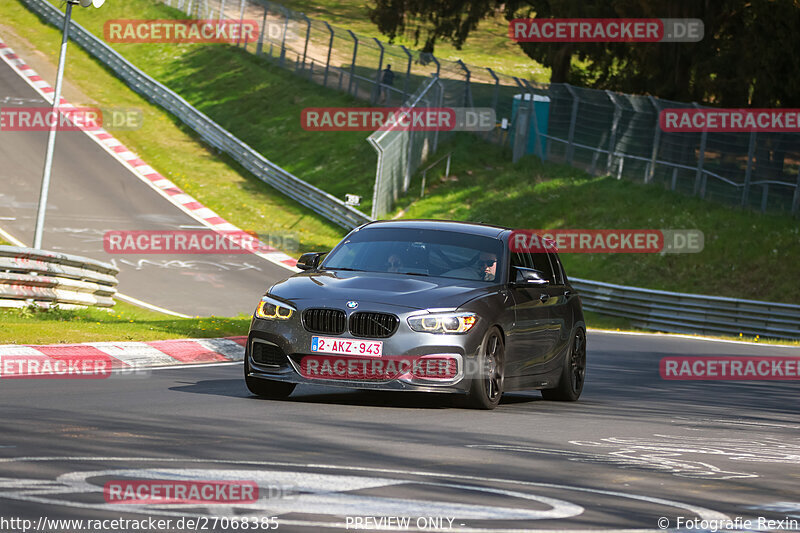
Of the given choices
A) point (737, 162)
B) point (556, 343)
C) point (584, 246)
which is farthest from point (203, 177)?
point (556, 343)

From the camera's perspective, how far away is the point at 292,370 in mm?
10586

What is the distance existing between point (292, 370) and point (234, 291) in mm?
17993

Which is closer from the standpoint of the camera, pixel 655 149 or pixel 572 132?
pixel 655 149

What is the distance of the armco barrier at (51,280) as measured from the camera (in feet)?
58.6

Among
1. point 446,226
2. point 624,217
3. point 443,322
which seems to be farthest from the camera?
point 624,217

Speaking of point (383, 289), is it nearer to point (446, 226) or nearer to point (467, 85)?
point (446, 226)

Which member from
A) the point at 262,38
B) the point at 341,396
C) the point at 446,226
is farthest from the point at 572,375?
the point at 262,38

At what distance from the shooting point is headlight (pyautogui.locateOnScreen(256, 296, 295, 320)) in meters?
10.7

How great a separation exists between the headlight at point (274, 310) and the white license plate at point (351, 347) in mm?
443

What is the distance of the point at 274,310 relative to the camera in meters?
10.8

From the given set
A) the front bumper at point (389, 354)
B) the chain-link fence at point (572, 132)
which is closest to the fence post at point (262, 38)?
the chain-link fence at point (572, 132)

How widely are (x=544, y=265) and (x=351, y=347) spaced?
3.44 metres

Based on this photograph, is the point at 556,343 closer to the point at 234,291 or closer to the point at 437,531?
the point at 437,531

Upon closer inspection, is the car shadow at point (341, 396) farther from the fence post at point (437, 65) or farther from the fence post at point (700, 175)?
the fence post at point (437, 65)
